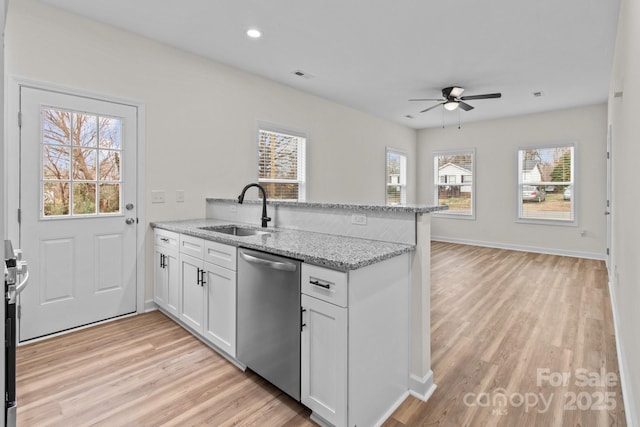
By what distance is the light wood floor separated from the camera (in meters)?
1.87

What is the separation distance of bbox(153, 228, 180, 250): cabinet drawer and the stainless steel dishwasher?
103cm

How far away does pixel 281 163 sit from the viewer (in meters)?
4.93

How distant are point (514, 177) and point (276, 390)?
6.51 m

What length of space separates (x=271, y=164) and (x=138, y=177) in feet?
6.05

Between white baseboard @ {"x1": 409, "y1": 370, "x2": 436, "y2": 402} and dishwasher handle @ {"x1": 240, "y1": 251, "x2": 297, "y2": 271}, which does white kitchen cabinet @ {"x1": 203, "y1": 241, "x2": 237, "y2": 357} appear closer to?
dishwasher handle @ {"x1": 240, "y1": 251, "x2": 297, "y2": 271}

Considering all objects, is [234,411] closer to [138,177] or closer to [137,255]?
[137,255]

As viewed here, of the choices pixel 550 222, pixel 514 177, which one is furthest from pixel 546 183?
pixel 550 222

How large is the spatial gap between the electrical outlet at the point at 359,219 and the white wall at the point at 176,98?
7.06 feet

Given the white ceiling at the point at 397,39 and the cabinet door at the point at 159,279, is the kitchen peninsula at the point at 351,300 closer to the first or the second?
the cabinet door at the point at 159,279

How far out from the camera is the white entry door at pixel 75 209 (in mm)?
2713

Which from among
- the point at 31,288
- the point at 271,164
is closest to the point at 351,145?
the point at 271,164

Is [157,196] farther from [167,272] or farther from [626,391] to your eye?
[626,391]

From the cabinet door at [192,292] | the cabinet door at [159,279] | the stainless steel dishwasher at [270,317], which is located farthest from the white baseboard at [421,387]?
the cabinet door at [159,279]

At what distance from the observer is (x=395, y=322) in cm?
195
